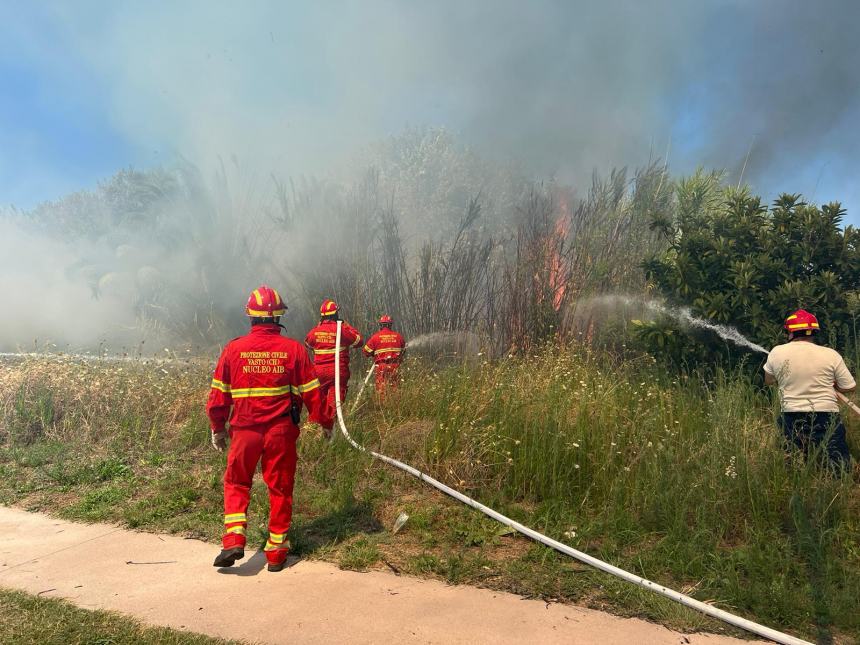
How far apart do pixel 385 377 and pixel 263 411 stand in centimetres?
296

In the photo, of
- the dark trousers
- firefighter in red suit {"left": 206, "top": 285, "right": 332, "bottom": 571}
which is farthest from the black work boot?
the dark trousers

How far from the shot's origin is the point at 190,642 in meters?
2.58

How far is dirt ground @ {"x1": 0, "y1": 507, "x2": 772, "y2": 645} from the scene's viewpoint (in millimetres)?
2633

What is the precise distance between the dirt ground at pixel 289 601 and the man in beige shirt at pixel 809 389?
2240mm

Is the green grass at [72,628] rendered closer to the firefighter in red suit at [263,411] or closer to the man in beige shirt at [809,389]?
the firefighter in red suit at [263,411]

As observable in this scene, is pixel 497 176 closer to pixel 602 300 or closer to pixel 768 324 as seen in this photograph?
pixel 602 300

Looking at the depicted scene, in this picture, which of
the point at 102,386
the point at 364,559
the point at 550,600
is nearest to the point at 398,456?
the point at 364,559

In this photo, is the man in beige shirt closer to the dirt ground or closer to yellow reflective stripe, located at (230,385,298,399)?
the dirt ground

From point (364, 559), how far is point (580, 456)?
5.37 ft

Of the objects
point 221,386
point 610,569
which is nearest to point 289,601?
point 221,386

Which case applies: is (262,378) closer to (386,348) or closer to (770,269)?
(386,348)

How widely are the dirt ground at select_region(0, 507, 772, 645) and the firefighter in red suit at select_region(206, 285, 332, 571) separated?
1.07 feet

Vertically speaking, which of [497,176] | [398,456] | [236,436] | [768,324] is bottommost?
[398,456]

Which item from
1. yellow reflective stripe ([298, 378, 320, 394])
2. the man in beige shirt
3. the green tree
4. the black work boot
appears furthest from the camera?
the green tree
